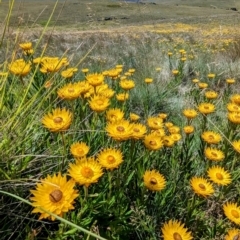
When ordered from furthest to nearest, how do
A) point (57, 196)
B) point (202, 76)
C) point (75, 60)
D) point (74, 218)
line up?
point (75, 60) < point (202, 76) < point (74, 218) < point (57, 196)

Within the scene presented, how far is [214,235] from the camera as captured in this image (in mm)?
1765

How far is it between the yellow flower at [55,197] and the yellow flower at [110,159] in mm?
252

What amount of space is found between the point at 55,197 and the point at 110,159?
40 centimetres

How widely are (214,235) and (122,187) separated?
0.55m

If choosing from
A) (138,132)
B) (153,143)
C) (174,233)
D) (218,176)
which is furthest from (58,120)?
(218,176)

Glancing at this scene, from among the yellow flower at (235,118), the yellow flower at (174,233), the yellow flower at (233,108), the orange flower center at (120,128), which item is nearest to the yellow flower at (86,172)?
the orange flower center at (120,128)

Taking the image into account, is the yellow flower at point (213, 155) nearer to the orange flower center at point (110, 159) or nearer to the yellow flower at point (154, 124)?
the yellow flower at point (154, 124)

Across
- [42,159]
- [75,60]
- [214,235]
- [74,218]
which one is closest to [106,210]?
[74,218]

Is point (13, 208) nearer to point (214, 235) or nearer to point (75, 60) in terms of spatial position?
point (214, 235)

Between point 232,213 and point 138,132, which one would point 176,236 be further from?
point 138,132

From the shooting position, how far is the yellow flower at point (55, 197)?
1.21 meters

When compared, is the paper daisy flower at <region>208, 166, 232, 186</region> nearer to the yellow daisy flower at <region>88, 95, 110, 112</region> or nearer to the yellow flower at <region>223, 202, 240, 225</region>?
the yellow flower at <region>223, 202, 240, 225</region>

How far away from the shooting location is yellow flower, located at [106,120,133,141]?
63.8 inches

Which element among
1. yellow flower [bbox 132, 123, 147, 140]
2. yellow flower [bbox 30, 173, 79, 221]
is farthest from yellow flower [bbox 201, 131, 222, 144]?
yellow flower [bbox 30, 173, 79, 221]
